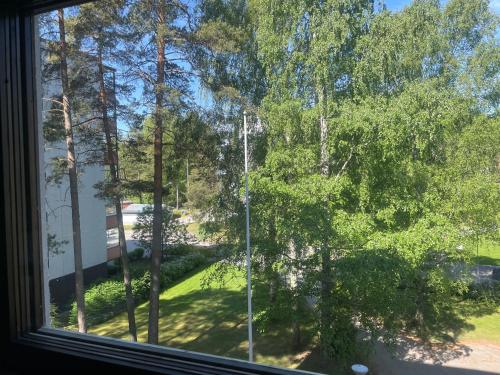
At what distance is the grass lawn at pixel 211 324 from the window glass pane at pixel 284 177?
0.06 feet

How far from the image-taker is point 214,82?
278cm

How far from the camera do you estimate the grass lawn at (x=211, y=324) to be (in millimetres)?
2479

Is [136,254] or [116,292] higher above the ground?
[136,254]

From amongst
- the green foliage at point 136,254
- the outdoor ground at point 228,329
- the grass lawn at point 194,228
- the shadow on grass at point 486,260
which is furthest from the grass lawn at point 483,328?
the green foliage at point 136,254

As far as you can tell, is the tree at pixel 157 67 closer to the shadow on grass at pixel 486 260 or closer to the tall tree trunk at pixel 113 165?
the tall tree trunk at pixel 113 165

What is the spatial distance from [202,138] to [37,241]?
2018mm

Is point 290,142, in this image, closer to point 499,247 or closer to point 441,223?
point 441,223

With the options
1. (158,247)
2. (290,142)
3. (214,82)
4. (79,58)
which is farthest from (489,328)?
(79,58)

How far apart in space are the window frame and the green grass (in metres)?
2.74

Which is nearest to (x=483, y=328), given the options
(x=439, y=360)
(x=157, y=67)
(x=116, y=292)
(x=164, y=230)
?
(x=439, y=360)

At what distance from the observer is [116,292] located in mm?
2676

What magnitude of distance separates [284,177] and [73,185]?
1.59m

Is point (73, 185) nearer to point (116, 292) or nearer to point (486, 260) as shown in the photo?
point (116, 292)

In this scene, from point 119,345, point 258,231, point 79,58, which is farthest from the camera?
point 258,231
